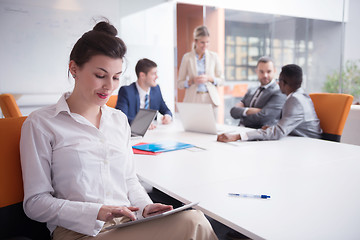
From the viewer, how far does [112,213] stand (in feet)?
3.63

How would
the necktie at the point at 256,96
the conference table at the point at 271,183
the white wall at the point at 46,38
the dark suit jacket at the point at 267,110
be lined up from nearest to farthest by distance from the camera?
the conference table at the point at 271,183, the dark suit jacket at the point at 267,110, the necktie at the point at 256,96, the white wall at the point at 46,38

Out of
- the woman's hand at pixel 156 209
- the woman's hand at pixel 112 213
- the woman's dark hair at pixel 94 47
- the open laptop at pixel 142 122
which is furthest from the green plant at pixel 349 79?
the woman's hand at pixel 112 213

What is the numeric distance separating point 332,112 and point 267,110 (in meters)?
0.73

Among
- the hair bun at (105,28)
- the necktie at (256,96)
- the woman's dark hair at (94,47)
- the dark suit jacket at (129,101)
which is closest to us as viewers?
the woman's dark hair at (94,47)

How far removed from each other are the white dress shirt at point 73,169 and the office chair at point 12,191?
0.07m

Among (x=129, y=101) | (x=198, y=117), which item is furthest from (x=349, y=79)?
(x=129, y=101)

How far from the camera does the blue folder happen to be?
83.6 inches

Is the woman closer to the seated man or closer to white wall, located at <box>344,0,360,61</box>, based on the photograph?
the seated man

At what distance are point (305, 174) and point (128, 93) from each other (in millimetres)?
2023

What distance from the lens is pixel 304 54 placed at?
6414 millimetres

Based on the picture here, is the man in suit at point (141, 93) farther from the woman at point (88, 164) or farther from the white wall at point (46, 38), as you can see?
the white wall at point (46, 38)

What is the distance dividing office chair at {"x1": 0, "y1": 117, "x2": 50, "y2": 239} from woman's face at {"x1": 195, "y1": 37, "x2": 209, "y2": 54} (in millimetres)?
3322

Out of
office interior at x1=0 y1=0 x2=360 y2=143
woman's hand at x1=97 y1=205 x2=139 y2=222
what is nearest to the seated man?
→ woman's hand at x1=97 y1=205 x2=139 y2=222

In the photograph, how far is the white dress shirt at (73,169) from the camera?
3.76 ft
